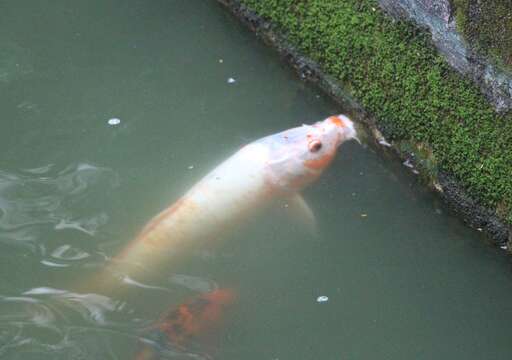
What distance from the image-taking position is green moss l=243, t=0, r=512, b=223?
5.73 m

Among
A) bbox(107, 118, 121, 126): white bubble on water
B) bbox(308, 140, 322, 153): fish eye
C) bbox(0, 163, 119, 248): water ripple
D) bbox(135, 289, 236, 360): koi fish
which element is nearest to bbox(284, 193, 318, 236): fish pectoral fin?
bbox(308, 140, 322, 153): fish eye

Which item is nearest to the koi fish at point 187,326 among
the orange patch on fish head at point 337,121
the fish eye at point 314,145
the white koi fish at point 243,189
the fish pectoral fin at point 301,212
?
the white koi fish at point 243,189

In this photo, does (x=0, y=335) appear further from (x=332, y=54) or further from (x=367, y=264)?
(x=332, y=54)

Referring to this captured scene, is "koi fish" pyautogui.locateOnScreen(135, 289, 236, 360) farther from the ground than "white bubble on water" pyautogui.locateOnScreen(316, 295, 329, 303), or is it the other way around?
"white bubble on water" pyautogui.locateOnScreen(316, 295, 329, 303)

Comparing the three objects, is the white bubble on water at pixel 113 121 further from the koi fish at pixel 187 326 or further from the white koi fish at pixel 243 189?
the koi fish at pixel 187 326

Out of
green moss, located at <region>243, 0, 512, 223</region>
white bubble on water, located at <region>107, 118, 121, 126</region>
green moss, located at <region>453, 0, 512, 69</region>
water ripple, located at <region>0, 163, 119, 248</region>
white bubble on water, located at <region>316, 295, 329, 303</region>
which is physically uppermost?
green moss, located at <region>453, 0, 512, 69</region>

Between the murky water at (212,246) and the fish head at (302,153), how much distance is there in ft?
0.33

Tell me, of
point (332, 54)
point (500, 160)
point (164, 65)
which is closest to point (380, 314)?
point (500, 160)

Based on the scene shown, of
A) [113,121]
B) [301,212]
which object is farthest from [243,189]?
[113,121]

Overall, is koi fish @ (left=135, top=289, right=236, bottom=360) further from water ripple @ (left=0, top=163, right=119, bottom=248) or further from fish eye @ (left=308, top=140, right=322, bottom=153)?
fish eye @ (left=308, top=140, right=322, bottom=153)

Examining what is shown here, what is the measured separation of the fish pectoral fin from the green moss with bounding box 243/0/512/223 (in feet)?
2.88

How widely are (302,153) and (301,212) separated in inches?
17.2

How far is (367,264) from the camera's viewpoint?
5.57m

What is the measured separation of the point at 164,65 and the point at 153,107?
0.54 m
